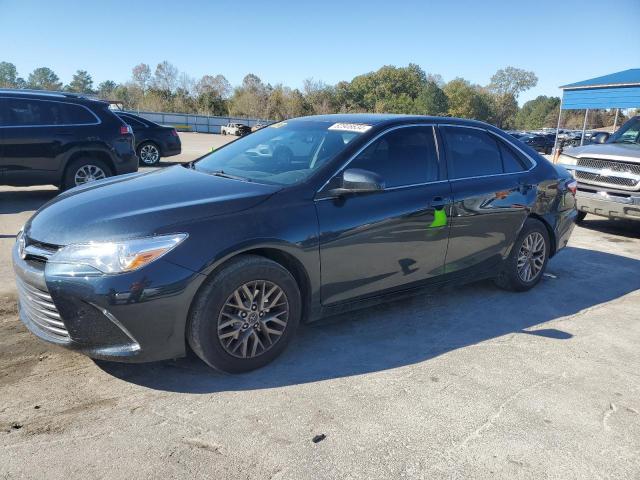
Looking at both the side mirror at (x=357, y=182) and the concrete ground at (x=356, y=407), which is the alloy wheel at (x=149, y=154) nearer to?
the concrete ground at (x=356, y=407)

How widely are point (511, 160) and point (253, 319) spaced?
3.18 metres

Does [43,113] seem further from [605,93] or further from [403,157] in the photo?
[605,93]

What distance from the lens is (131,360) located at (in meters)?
2.97

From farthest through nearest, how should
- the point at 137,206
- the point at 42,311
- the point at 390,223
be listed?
the point at 390,223
the point at 137,206
the point at 42,311

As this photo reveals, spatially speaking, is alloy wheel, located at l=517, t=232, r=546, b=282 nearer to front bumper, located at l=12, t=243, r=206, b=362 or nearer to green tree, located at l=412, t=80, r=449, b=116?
front bumper, located at l=12, t=243, r=206, b=362

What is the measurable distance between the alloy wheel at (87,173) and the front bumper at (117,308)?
5962 mm

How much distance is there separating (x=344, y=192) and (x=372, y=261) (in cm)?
58

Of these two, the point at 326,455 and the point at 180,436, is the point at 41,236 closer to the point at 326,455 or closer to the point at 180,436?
the point at 180,436

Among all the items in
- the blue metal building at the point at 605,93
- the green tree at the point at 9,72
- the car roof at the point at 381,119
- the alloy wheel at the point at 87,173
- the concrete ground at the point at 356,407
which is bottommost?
the concrete ground at the point at 356,407

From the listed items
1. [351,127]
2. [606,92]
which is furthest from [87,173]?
[606,92]

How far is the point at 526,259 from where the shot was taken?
522cm

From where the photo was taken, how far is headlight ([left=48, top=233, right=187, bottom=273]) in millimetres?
2842

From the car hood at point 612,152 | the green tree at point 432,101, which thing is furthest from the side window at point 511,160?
the green tree at point 432,101

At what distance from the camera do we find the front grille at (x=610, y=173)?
7883 mm
